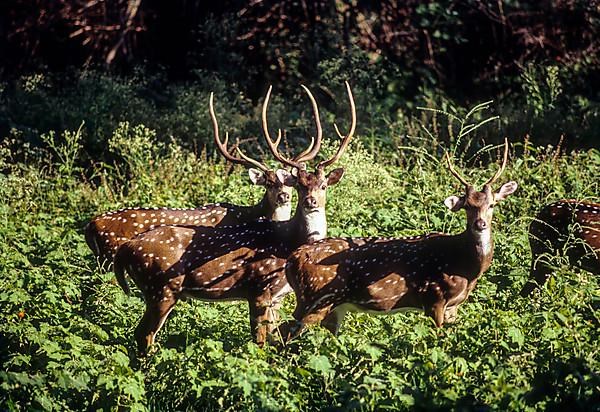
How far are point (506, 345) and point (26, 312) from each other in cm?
315

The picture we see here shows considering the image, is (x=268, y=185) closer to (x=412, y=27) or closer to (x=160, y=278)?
(x=160, y=278)

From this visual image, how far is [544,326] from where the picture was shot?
22.1 feet

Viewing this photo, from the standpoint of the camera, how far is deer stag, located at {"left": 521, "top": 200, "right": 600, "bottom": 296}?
26.7 feet

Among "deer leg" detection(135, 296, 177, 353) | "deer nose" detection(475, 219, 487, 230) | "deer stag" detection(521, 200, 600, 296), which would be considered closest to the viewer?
"deer nose" detection(475, 219, 487, 230)

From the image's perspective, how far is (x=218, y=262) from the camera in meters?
7.93

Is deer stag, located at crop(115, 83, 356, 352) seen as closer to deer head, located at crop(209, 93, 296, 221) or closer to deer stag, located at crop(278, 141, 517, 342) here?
deer stag, located at crop(278, 141, 517, 342)

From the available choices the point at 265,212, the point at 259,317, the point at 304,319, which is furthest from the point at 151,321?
the point at 265,212

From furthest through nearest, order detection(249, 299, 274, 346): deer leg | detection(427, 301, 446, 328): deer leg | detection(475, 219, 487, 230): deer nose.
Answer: detection(249, 299, 274, 346): deer leg
detection(475, 219, 487, 230): deer nose
detection(427, 301, 446, 328): deer leg

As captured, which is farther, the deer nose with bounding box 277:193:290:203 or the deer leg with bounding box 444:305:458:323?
A: the deer nose with bounding box 277:193:290:203

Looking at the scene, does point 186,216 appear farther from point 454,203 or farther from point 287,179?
point 454,203

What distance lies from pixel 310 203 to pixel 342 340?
5.18ft

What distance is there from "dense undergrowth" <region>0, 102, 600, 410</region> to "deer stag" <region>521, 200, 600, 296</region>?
154 mm

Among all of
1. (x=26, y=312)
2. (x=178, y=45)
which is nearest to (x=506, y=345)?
(x=26, y=312)

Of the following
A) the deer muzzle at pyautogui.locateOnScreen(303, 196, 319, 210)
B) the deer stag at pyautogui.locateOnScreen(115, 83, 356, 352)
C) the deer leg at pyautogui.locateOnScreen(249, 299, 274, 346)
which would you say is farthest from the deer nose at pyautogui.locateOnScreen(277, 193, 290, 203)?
the deer leg at pyautogui.locateOnScreen(249, 299, 274, 346)
